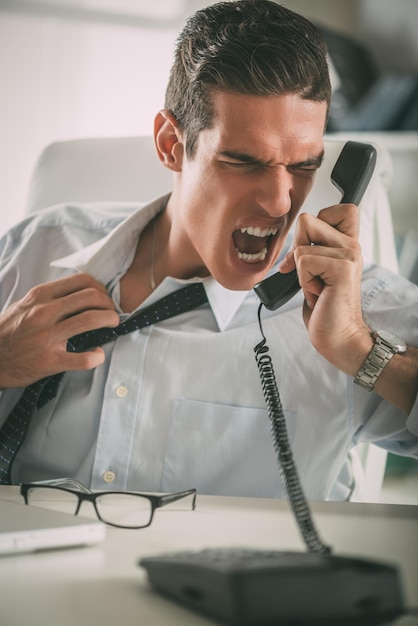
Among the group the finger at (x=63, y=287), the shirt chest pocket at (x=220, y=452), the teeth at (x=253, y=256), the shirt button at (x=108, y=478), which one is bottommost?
the shirt button at (x=108, y=478)

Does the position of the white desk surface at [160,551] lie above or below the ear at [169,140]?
below

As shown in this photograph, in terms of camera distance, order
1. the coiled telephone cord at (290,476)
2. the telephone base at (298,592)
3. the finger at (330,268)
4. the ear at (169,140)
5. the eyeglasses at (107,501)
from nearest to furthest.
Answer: the telephone base at (298,592)
the coiled telephone cord at (290,476)
the eyeglasses at (107,501)
the finger at (330,268)
the ear at (169,140)

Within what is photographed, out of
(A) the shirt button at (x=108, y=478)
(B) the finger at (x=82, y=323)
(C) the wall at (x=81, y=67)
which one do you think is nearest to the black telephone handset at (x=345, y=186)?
(B) the finger at (x=82, y=323)

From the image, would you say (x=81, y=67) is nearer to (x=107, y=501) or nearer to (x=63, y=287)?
(x=63, y=287)

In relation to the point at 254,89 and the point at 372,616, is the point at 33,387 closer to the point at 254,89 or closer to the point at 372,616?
the point at 254,89

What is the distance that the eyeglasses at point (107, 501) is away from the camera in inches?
29.5

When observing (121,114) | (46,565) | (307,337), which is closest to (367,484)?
(307,337)

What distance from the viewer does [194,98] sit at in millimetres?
1150

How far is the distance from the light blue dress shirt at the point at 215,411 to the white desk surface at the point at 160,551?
7.8 inches

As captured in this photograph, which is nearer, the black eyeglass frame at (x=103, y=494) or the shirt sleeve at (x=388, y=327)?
the black eyeglass frame at (x=103, y=494)

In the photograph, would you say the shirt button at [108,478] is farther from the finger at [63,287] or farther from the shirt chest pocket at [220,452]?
the finger at [63,287]

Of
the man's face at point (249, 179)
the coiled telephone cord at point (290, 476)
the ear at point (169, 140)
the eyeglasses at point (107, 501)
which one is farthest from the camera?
the ear at point (169, 140)

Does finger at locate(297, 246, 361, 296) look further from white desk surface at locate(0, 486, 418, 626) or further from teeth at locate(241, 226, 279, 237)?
white desk surface at locate(0, 486, 418, 626)

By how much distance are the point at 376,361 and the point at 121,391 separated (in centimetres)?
37
